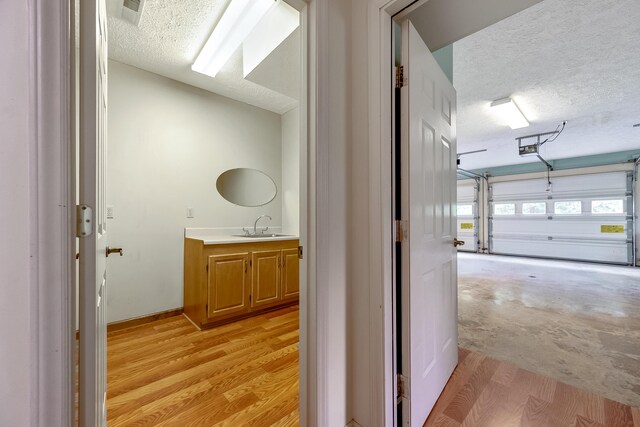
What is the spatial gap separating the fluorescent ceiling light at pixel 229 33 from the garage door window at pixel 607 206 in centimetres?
824

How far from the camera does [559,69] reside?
2.76m

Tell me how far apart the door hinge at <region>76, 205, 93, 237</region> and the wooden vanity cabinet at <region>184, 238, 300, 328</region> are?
76.1 inches

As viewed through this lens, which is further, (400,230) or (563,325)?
(563,325)

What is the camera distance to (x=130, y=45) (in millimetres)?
2322

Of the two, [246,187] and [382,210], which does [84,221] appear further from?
[246,187]

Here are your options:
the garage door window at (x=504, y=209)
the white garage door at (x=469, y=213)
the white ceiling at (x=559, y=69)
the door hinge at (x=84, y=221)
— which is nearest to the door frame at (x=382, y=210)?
the door hinge at (x=84, y=221)

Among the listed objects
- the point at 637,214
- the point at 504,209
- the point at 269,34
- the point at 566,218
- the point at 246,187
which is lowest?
the point at 566,218

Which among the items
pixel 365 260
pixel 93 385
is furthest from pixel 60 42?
pixel 365 260

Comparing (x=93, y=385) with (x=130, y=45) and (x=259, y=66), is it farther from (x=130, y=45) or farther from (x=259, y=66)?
(x=130, y=45)

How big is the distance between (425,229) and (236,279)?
204 centimetres

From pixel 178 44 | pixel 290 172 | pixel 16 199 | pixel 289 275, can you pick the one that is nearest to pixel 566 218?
pixel 290 172

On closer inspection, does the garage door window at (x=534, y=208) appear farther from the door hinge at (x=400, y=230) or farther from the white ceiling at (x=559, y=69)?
the door hinge at (x=400, y=230)

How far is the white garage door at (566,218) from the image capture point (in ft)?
19.0

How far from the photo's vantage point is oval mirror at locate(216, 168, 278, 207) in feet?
10.6
